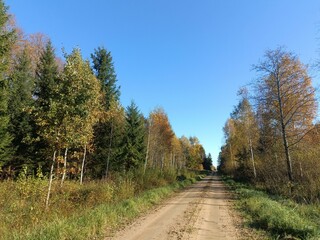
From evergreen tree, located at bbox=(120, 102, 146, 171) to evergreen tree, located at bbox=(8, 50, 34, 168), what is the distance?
37.6 feet

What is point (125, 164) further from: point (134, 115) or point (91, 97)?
point (91, 97)

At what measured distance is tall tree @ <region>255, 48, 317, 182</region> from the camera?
19.9 metres

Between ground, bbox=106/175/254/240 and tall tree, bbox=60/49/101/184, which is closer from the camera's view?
ground, bbox=106/175/254/240

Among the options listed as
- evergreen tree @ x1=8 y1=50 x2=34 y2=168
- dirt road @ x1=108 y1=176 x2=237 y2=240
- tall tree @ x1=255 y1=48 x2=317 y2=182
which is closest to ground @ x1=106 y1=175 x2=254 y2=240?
dirt road @ x1=108 y1=176 x2=237 y2=240

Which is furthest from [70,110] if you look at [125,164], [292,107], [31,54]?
[31,54]

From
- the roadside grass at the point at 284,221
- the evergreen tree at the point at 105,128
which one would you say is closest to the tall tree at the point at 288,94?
the roadside grass at the point at 284,221

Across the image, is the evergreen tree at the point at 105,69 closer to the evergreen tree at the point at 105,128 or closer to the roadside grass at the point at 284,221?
the evergreen tree at the point at 105,128

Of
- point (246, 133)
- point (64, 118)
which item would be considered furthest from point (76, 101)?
point (246, 133)

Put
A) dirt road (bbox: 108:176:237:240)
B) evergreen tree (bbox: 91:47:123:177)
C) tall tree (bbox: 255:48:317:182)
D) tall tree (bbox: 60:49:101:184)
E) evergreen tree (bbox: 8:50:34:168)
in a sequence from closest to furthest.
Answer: dirt road (bbox: 108:176:237:240) < tall tree (bbox: 60:49:101:184) < tall tree (bbox: 255:48:317:182) < evergreen tree (bbox: 8:50:34:168) < evergreen tree (bbox: 91:47:123:177)

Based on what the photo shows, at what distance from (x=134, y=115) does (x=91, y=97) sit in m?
27.2

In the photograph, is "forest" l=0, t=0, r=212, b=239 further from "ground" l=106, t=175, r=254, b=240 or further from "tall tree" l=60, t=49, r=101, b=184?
"ground" l=106, t=175, r=254, b=240

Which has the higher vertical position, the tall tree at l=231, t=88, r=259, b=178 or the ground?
the tall tree at l=231, t=88, r=259, b=178

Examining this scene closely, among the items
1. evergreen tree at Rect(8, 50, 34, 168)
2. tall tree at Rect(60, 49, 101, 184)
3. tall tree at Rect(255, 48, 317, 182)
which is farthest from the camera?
evergreen tree at Rect(8, 50, 34, 168)

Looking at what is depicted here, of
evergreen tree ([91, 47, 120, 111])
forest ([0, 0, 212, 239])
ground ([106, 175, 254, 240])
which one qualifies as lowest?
ground ([106, 175, 254, 240])
